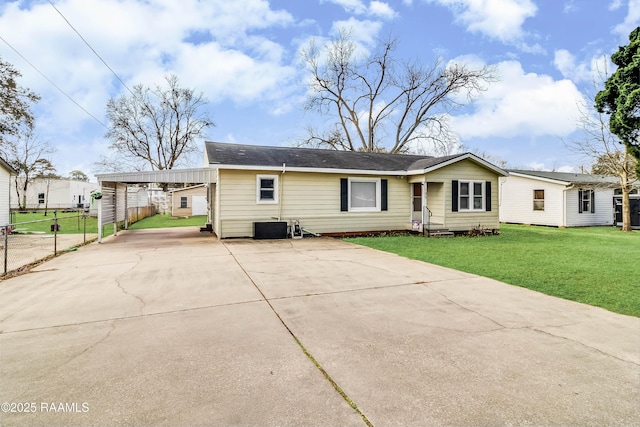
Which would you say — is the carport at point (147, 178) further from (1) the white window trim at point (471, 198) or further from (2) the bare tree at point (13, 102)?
(2) the bare tree at point (13, 102)

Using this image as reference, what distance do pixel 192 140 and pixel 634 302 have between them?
34853mm

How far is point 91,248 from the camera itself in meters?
Result: 9.63

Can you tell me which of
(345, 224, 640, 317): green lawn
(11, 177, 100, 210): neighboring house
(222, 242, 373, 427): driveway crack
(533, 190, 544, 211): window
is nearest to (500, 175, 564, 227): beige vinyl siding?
(533, 190, 544, 211): window

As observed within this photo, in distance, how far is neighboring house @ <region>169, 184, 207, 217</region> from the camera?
1150 inches

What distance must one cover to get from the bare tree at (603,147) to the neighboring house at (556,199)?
1063 mm

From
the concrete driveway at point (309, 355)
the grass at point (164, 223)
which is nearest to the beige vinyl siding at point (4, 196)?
the grass at point (164, 223)

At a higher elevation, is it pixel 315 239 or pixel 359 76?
pixel 359 76

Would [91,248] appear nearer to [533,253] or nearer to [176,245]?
[176,245]

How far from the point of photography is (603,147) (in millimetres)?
16266

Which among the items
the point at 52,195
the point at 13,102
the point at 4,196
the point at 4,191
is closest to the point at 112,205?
the point at 4,196

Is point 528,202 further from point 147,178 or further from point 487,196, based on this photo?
point 147,178

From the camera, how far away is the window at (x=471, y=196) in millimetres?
13461

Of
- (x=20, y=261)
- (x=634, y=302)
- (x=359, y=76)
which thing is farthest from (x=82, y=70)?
(x=359, y=76)

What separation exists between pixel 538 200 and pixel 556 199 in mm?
1042
